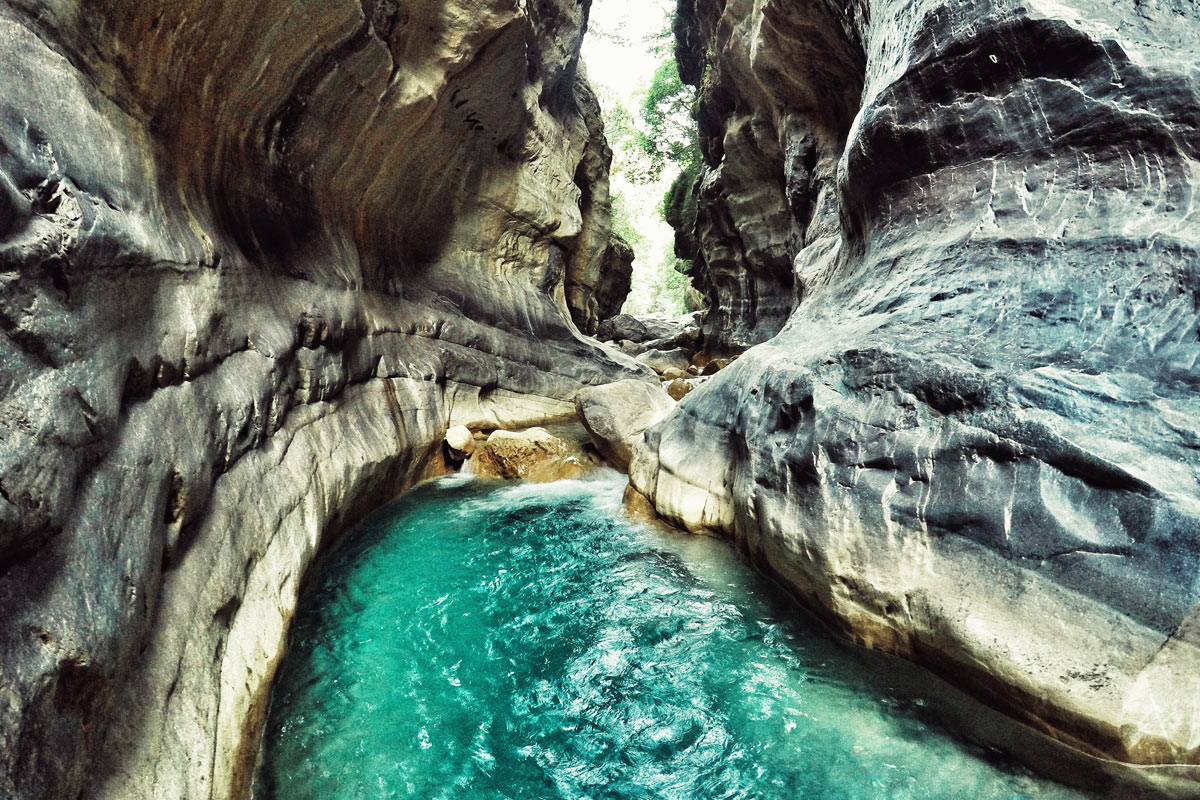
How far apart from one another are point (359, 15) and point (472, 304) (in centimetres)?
498

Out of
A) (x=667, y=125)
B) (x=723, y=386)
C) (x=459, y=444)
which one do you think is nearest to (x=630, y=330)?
(x=667, y=125)

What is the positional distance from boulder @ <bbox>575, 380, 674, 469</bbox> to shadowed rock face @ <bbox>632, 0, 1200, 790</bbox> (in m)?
2.30

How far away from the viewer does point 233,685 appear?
278cm

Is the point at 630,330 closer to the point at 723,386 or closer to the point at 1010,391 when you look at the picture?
the point at 723,386

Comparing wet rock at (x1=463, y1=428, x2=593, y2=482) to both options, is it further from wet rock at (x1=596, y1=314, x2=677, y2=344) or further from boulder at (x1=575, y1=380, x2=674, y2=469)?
wet rock at (x1=596, y1=314, x2=677, y2=344)

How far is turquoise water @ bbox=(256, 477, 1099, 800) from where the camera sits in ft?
8.48

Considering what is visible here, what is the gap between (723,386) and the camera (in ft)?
18.7

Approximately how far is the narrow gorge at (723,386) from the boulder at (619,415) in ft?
4.48

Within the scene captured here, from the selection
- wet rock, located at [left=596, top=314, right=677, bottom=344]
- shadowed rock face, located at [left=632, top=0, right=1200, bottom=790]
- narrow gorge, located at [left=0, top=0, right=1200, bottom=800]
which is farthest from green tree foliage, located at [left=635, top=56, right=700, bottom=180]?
shadowed rock face, located at [left=632, top=0, right=1200, bottom=790]

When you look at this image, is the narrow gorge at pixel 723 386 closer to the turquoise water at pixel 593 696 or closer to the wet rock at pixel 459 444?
the turquoise water at pixel 593 696

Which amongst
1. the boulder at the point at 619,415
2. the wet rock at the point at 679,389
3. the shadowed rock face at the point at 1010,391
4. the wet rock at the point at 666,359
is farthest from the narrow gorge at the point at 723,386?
the wet rock at the point at 666,359

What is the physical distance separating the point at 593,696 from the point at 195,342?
10.5 feet

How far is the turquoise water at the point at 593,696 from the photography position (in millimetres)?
2584

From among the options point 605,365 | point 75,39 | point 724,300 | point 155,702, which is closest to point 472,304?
point 605,365
